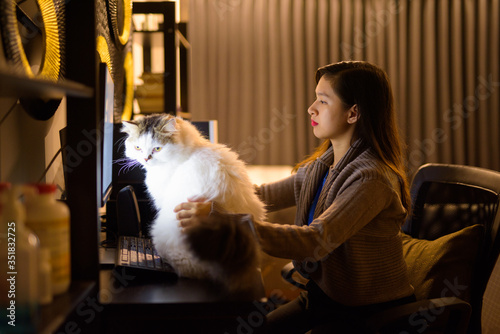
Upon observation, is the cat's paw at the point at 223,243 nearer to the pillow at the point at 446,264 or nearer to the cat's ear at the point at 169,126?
the cat's ear at the point at 169,126

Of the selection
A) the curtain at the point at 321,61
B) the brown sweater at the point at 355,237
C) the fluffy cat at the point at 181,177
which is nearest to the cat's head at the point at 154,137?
the fluffy cat at the point at 181,177

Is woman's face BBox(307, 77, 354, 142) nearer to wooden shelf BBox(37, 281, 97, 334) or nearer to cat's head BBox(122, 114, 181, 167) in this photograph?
cat's head BBox(122, 114, 181, 167)

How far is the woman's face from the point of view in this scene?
1280 millimetres

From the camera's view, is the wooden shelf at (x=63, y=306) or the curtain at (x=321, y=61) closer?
the wooden shelf at (x=63, y=306)

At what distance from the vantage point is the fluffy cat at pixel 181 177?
0.98 m

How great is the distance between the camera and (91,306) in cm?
83

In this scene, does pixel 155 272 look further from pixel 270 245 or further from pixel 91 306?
pixel 270 245

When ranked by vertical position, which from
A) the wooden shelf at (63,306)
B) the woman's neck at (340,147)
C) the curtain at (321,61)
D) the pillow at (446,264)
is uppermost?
the curtain at (321,61)

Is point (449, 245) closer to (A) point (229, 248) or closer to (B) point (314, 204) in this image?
(B) point (314, 204)

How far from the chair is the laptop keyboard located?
0.48 m

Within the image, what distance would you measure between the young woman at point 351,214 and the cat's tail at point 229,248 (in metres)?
0.15

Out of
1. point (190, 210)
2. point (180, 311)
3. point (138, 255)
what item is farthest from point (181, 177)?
point (180, 311)

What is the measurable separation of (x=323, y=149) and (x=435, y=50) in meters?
2.54

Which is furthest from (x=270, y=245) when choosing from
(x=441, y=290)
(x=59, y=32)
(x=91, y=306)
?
(x=59, y=32)
